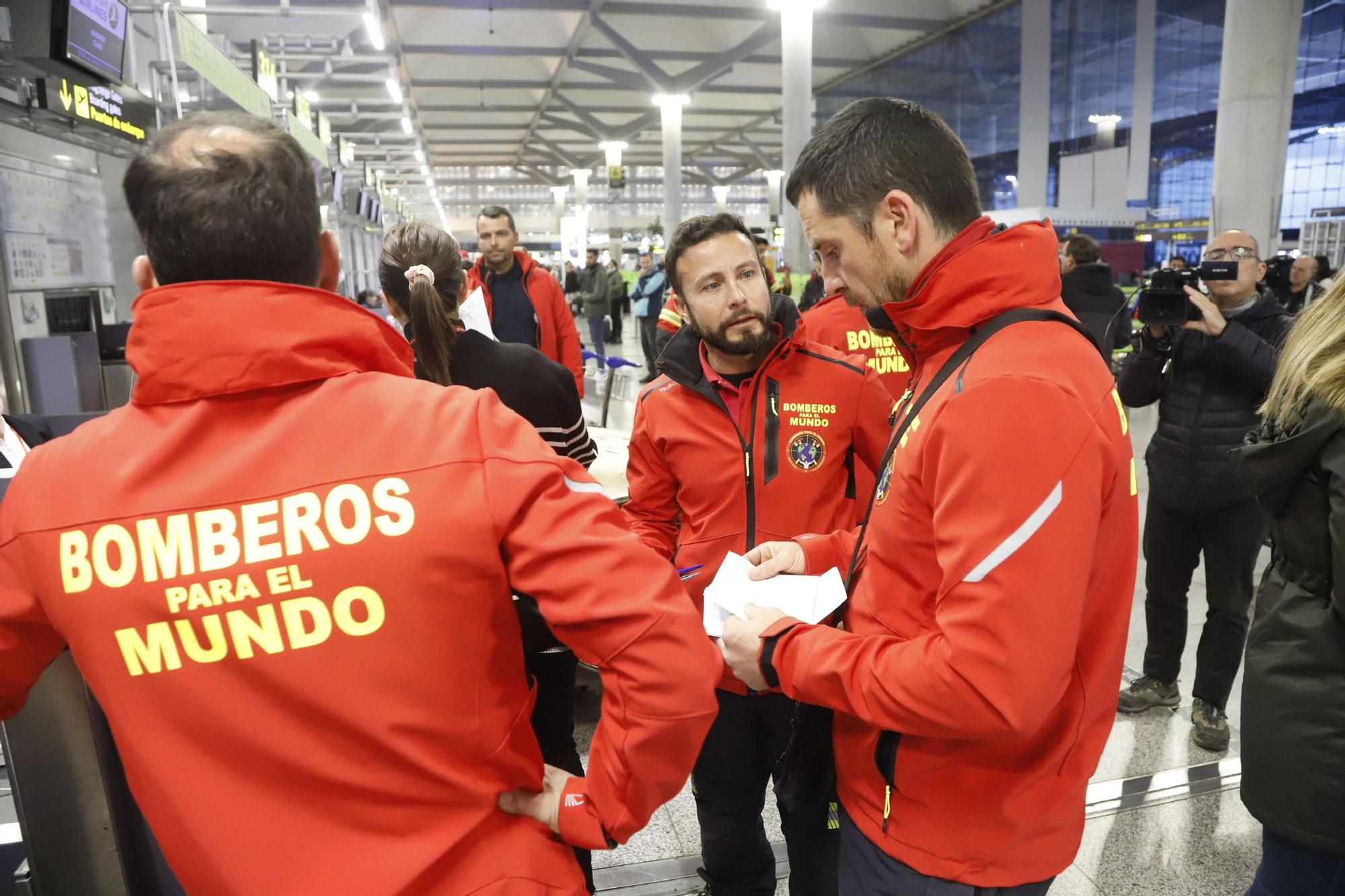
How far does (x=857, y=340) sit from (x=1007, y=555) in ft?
9.59

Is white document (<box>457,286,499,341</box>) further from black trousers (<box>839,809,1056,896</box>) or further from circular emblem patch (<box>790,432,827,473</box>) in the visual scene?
black trousers (<box>839,809,1056,896</box>)

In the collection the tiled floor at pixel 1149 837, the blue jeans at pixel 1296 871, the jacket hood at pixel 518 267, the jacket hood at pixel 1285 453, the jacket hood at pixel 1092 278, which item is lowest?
the tiled floor at pixel 1149 837

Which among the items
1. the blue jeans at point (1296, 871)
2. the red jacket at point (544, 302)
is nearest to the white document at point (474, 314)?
the blue jeans at point (1296, 871)

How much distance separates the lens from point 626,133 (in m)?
31.0

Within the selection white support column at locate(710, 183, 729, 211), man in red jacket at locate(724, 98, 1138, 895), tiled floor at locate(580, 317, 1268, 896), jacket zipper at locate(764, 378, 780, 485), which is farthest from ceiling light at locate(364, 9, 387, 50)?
white support column at locate(710, 183, 729, 211)

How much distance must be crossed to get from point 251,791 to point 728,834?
1.45 m

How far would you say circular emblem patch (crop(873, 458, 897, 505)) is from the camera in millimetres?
1272

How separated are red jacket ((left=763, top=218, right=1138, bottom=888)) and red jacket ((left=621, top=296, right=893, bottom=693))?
2.51 ft

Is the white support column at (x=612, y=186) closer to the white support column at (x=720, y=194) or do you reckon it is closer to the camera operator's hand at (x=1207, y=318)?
the white support column at (x=720, y=194)

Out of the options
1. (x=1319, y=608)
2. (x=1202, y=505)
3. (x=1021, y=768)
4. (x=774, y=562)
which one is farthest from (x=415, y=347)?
(x=1202, y=505)

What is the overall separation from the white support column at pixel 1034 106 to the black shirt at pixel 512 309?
19.3 meters

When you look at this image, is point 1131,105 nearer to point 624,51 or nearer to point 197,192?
point 624,51

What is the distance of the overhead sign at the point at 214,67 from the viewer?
20.3 feet

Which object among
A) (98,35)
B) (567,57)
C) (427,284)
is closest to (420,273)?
(427,284)
